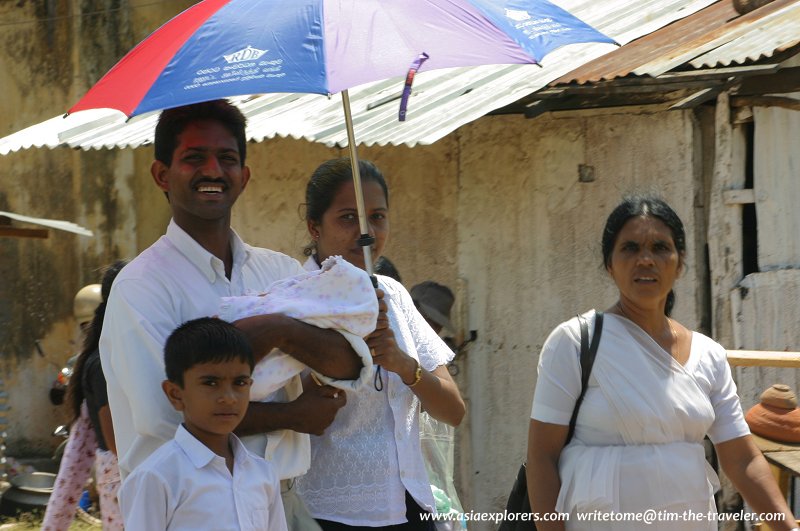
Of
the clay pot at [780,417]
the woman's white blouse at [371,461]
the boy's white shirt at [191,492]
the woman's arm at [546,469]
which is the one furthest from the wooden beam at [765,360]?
the boy's white shirt at [191,492]

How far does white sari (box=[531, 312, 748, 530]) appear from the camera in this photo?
126 inches

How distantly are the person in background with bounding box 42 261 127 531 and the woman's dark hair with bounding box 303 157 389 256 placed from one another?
1211 mm

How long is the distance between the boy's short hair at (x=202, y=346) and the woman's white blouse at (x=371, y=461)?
0.57 metres

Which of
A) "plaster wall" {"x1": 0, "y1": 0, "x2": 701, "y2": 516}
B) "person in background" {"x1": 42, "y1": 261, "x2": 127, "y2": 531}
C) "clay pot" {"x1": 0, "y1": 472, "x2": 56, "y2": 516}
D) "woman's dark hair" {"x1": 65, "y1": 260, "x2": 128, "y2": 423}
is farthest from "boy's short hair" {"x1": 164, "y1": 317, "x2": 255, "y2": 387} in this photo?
"clay pot" {"x1": 0, "y1": 472, "x2": 56, "y2": 516}

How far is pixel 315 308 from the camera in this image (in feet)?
9.02

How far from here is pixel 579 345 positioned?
331cm

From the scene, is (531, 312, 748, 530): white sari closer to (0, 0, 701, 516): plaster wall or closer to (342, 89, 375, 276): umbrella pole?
(342, 89, 375, 276): umbrella pole

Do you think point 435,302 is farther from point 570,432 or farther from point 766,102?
point 570,432

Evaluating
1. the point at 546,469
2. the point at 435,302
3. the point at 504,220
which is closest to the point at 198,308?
the point at 546,469

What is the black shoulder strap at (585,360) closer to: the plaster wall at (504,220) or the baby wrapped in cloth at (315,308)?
the baby wrapped in cloth at (315,308)

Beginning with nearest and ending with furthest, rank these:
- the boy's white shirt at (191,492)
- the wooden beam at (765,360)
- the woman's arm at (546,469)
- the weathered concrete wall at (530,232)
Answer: the boy's white shirt at (191,492)
the woman's arm at (546,469)
the wooden beam at (765,360)
the weathered concrete wall at (530,232)

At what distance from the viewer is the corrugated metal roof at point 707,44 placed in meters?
5.85

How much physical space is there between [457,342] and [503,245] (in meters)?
0.64

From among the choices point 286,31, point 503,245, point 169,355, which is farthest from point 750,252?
point 169,355
